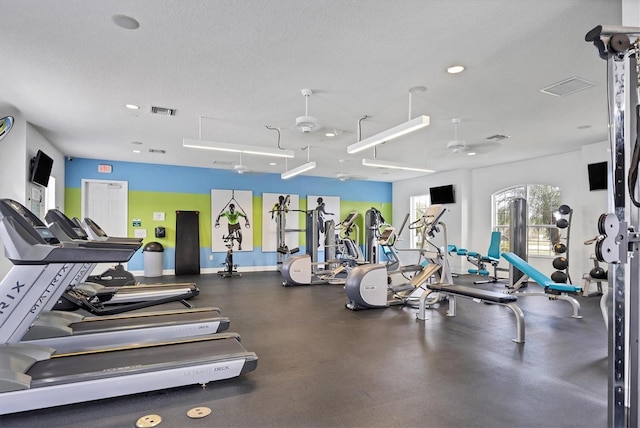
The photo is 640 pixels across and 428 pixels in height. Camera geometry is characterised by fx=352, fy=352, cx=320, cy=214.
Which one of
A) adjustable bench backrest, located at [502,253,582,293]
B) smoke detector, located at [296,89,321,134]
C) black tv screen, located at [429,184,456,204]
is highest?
smoke detector, located at [296,89,321,134]

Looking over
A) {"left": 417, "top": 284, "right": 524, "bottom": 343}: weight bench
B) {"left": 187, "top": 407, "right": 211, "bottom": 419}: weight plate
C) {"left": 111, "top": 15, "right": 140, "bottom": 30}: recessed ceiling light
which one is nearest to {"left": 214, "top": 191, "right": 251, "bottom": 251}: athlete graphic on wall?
{"left": 417, "top": 284, "right": 524, "bottom": 343}: weight bench

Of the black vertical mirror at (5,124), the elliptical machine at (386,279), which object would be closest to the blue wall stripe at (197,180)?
the elliptical machine at (386,279)

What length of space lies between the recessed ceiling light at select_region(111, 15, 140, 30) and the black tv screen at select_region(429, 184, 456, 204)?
8474 mm

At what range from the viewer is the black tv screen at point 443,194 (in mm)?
9547

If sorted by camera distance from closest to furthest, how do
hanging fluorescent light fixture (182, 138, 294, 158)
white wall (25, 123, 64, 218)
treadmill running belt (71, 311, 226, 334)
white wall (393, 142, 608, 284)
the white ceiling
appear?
the white ceiling, treadmill running belt (71, 311, 226, 334), hanging fluorescent light fixture (182, 138, 294, 158), white wall (25, 123, 64, 218), white wall (393, 142, 608, 284)

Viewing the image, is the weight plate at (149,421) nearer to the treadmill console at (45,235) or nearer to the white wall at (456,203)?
the treadmill console at (45,235)

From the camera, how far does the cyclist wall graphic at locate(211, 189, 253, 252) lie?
9.21 meters

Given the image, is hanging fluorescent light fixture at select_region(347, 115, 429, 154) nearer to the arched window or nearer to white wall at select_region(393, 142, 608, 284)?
the arched window

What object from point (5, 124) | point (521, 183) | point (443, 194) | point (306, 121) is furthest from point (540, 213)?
point (5, 124)

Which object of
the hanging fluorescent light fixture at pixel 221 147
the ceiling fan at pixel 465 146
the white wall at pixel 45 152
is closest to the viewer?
the hanging fluorescent light fixture at pixel 221 147

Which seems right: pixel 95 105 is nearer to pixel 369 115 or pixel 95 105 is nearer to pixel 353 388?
pixel 369 115

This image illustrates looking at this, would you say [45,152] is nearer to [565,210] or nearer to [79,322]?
[79,322]

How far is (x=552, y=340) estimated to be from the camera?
12.0ft

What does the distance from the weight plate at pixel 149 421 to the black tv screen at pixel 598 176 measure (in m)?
7.54
